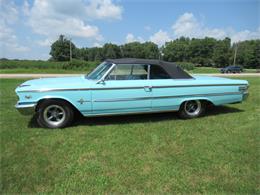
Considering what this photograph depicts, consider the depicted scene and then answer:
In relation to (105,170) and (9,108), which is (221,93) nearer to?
(105,170)

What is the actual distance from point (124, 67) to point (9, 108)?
3668 mm

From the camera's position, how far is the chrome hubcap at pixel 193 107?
18.7 ft

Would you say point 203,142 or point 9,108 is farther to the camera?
point 9,108

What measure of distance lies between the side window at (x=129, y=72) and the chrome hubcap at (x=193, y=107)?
4.46ft

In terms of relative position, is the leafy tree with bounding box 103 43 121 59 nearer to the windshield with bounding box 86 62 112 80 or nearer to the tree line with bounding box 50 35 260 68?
the tree line with bounding box 50 35 260 68

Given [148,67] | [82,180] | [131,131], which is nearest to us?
[82,180]

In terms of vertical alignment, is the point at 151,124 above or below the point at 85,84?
below

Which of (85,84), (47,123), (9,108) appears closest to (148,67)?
(85,84)

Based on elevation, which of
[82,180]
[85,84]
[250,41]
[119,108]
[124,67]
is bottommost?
[82,180]

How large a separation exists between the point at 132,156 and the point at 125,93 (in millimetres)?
1775

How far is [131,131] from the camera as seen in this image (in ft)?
15.5

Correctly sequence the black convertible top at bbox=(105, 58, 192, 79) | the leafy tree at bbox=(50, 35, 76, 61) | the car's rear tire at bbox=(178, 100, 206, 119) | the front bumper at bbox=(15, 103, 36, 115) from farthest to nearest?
the leafy tree at bbox=(50, 35, 76, 61) < the car's rear tire at bbox=(178, 100, 206, 119) < the black convertible top at bbox=(105, 58, 192, 79) < the front bumper at bbox=(15, 103, 36, 115)

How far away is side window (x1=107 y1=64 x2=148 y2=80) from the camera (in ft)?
17.1

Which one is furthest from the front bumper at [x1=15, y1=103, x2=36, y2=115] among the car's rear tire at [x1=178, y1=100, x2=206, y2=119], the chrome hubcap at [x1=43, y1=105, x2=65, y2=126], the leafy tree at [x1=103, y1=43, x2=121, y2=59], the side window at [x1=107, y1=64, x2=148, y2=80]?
the leafy tree at [x1=103, y1=43, x2=121, y2=59]
